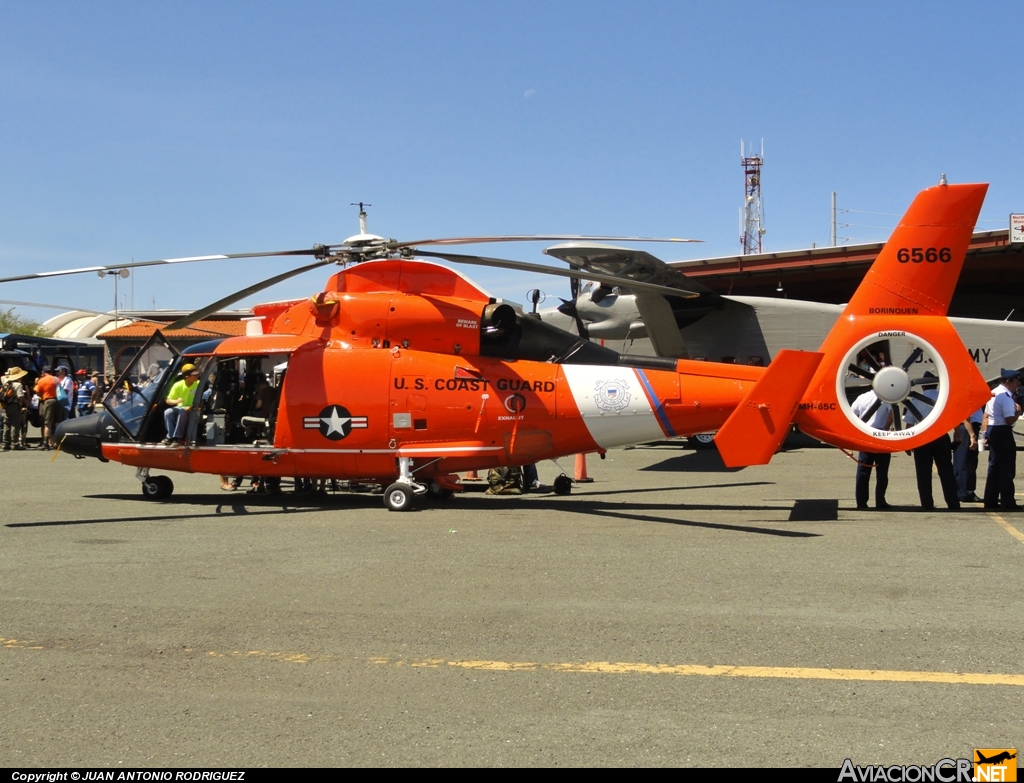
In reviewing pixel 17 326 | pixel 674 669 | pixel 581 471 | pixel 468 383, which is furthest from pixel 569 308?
pixel 17 326

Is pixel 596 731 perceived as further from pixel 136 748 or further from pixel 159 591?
pixel 159 591

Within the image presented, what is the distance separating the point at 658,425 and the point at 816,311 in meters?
10.8

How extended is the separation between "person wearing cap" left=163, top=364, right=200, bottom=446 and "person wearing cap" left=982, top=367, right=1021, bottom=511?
35.2 feet

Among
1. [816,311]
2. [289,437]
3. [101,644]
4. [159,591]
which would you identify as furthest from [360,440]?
[816,311]

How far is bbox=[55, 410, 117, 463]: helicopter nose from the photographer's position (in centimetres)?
1387

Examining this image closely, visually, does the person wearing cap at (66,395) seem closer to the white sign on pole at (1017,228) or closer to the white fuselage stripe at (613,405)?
the white fuselage stripe at (613,405)

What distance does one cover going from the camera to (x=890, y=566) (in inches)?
323

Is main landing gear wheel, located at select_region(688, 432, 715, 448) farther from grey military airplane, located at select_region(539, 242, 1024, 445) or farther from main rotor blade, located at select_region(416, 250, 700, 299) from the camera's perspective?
main rotor blade, located at select_region(416, 250, 700, 299)

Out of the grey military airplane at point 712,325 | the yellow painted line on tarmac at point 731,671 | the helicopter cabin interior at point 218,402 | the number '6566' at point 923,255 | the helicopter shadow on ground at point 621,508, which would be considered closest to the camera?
the yellow painted line on tarmac at point 731,671

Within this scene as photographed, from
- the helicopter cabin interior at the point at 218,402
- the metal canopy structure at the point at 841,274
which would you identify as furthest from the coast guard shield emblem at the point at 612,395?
the metal canopy structure at the point at 841,274

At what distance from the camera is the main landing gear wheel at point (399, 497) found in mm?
12023

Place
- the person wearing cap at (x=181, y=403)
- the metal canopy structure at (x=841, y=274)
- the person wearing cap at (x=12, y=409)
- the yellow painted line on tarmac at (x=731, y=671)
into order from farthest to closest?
1. the metal canopy structure at (x=841, y=274)
2. the person wearing cap at (x=12, y=409)
3. the person wearing cap at (x=181, y=403)
4. the yellow painted line on tarmac at (x=731, y=671)

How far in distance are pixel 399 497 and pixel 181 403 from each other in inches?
148

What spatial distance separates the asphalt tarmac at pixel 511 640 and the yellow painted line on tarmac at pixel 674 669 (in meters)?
0.02
